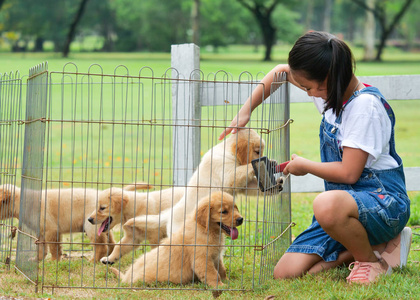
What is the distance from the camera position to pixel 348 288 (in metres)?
3.85

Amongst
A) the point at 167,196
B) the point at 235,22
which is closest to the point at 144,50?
the point at 235,22

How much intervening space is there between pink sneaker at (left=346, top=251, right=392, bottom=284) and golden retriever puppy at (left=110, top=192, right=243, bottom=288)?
0.88m

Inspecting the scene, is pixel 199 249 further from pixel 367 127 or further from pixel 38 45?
pixel 38 45

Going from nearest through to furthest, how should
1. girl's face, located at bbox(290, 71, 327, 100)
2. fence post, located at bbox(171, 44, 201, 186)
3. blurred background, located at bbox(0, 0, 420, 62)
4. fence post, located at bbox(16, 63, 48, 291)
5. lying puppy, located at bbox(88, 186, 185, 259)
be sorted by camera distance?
girl's face, located at bbox(290, 71, 327, 100) → fence post, located at bbox(16, 63, 48, 291) → lying puppy, located at bbox(88, 186, 185, 259) → fence post, located at bbox(171, 44, 201, 186) → blurred background, located at bbox(0, 0, 420, 62)

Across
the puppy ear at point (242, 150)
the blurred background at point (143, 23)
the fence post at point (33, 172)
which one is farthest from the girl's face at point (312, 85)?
the blurred background at point (143, 23)

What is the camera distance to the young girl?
3.75m

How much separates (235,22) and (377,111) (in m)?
48.3

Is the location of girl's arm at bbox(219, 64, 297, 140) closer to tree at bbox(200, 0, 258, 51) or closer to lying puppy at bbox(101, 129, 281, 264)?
lying puppy at bbox(101, 129, 281, 264)

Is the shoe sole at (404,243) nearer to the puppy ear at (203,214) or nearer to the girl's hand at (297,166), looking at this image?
the girl's hand at (297,166)

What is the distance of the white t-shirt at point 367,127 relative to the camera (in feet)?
12.2

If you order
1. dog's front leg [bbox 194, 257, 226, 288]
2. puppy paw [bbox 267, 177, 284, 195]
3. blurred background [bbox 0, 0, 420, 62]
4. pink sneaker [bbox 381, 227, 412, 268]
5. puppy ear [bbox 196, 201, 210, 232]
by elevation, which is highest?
blurred background [bbox 0, 0, 420, 62]

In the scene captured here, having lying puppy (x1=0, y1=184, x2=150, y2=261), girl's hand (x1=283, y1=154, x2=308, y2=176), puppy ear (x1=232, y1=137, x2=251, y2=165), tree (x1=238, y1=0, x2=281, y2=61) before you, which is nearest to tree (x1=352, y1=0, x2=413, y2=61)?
tree (x1=238, y1=0, x2=281, y2=61)

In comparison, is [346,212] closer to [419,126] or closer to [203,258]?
[203,258]

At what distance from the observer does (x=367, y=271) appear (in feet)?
12.9
